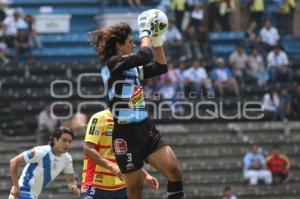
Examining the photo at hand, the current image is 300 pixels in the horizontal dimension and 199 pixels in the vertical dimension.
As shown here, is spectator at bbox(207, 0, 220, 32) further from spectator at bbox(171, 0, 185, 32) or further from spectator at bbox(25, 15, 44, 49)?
spectator at bbox(25, 15, 44, 49)

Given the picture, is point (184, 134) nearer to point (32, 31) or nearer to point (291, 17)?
point (32, 31)

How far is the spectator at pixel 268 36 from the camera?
25.7 meters

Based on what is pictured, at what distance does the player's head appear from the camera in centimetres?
1281

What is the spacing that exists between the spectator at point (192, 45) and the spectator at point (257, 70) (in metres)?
1.36

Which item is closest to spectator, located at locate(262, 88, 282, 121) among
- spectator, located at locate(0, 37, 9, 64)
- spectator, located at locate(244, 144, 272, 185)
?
spectator, located at locate(244, 144, 272, 185)

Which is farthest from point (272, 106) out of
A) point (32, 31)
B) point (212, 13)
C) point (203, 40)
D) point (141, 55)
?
point (141, 55)

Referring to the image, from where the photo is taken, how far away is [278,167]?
22.0m

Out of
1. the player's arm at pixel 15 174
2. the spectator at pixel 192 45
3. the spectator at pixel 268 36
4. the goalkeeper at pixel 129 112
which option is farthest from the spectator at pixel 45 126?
the goalkeeper at pixel 129 112

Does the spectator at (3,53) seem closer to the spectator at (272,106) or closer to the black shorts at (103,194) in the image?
the spectator at (272,106)

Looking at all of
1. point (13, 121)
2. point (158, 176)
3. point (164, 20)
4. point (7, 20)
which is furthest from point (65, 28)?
point (164, 20)

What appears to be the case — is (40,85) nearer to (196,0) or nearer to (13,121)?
(13,121)

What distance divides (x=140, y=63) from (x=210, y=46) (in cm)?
1654

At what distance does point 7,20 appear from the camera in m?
24.8

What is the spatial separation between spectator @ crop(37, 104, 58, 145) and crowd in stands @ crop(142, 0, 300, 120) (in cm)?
229
